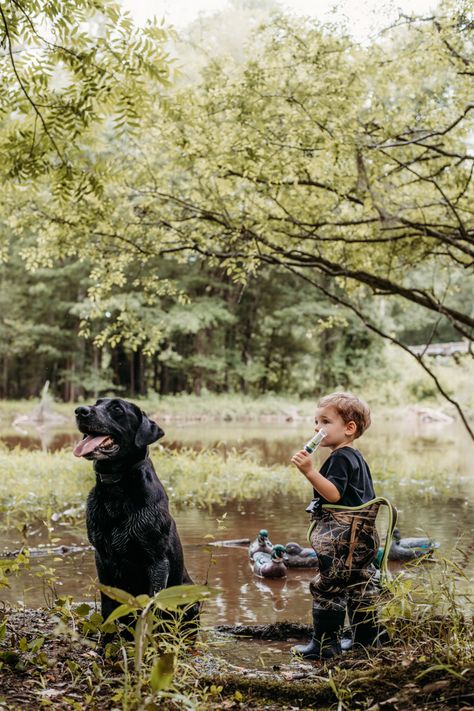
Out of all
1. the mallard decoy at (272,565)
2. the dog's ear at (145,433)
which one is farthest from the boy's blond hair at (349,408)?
the mallard decoy at (272,565)

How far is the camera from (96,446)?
3859 millimetres

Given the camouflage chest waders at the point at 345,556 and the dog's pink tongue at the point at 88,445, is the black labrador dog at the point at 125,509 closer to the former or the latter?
the dog's pink tongue at the point at 88,445

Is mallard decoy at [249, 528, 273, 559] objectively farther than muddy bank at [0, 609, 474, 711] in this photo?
Yes

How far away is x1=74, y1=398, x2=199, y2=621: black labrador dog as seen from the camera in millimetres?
3936

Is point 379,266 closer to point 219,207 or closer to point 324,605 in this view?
point 219,207

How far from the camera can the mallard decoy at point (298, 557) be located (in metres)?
6.95

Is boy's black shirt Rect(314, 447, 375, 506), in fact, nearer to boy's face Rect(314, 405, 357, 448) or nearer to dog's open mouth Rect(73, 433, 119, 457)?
boy's face Rect(314, 405, 357, 448)

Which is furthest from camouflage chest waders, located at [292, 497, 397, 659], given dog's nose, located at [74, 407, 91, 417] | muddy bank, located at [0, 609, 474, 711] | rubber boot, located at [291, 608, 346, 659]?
dog's nose, located at [74, 407, 91, 417]

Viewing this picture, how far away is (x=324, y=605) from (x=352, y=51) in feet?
24.2

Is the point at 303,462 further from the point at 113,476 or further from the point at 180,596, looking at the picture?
the point at 180,596

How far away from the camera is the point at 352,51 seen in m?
9.31

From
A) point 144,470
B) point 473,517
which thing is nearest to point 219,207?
point 473,517

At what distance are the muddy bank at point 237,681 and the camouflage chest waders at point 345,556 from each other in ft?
1.07

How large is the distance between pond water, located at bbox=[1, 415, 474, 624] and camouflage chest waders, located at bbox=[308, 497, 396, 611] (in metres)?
0.36
